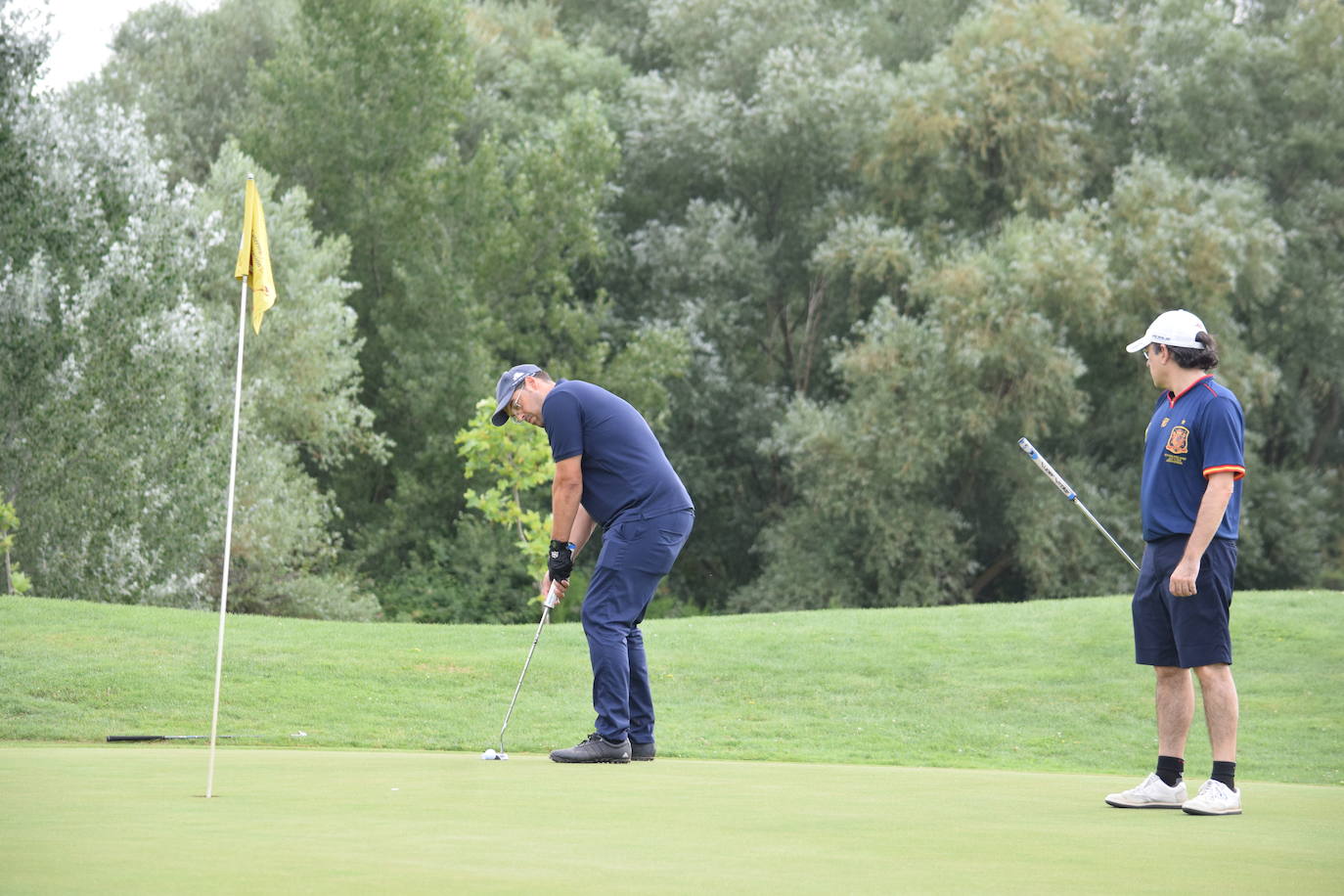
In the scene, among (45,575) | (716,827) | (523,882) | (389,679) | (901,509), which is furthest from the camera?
(901,509)

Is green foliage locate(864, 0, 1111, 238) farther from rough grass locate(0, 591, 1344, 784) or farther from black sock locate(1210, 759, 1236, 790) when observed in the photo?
black sock locate(1210, 759, 1236, 790)

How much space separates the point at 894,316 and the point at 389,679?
20037 millimetres

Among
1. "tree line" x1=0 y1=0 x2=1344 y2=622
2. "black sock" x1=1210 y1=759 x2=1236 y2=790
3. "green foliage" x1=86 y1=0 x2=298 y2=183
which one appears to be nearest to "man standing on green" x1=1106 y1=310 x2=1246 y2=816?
"black sock" x1=1210 y1=759 x2=1236 y2=790

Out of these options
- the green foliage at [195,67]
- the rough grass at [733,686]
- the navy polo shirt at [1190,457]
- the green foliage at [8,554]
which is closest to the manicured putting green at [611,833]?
the navy polo shirt at [1190,457]

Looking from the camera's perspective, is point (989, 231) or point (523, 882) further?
point (989, 231)

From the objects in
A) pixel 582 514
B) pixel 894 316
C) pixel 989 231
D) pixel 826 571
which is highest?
pixel 989 231

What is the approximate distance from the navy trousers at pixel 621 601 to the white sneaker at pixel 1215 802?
286 centimetres

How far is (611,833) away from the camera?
5.00m

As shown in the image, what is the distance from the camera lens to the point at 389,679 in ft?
44.5

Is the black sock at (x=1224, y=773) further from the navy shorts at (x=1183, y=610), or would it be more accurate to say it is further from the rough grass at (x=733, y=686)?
the rough grass at (x=733, y=686)

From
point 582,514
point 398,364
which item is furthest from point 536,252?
point 582,514

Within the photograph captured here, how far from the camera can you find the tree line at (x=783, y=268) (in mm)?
30328

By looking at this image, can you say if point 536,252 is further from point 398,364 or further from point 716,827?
point 716,827

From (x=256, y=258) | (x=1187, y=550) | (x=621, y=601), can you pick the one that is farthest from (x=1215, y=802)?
(x=256, y=258)
